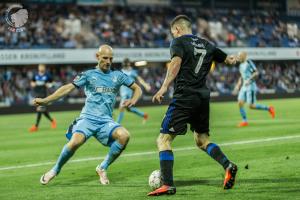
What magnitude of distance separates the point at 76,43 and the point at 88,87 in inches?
1365

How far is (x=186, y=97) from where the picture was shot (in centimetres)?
869

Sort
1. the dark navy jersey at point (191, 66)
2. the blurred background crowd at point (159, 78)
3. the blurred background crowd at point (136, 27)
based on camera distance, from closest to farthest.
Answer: the dark navy jersey at point (191, 66)
the blurred background crowd at point (159, 78)
the blurred background crowd at point (136, 27)

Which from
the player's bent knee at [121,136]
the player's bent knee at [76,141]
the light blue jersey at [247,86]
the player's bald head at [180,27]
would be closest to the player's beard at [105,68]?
the player's bent knee at [121,136]

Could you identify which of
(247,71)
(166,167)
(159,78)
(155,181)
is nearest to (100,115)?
(155,181)

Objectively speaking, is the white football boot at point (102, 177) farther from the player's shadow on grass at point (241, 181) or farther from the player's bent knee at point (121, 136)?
Result: the player's shadow on grass at point (241, 181)

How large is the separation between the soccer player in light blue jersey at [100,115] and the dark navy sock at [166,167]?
1.30m

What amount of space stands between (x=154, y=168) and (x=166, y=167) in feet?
9.07

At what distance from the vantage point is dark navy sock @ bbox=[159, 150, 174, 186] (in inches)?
327

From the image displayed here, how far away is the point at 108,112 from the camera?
9.90 m

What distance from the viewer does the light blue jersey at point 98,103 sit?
9664 mm

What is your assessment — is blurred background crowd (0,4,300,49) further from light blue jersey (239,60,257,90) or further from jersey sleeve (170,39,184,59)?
jersey sleeve (170,39,184,59)

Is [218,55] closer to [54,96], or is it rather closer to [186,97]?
[186,97]

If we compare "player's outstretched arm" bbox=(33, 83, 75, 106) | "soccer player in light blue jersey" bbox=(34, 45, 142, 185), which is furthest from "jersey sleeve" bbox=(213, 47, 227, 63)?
"player's outstretched arm" bbox=(33, 83, 75, 106)

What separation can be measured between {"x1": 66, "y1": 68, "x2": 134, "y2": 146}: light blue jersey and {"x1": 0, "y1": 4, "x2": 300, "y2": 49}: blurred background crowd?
1230 inches
